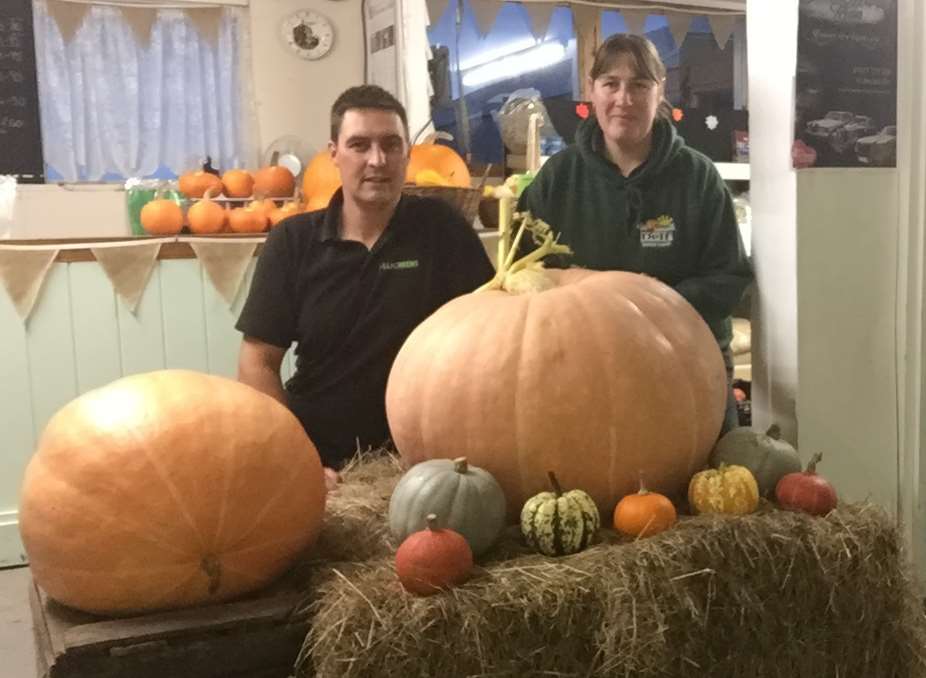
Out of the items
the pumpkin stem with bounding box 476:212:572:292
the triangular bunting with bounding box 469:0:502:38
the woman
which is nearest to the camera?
the pumpkin stem with bounding box 476:212:572:292

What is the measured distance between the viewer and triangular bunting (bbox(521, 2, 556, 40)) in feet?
15.5

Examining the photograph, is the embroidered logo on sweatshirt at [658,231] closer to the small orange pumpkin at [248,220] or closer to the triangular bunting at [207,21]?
the small orange pumpkin at [248,220]

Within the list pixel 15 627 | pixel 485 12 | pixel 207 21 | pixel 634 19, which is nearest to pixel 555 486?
pixel 15 627

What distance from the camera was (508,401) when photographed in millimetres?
1332

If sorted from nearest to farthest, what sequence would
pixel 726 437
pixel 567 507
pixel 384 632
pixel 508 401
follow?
pixel 384 632
pixel 567 507
pixel 508 401
pixel 726 437

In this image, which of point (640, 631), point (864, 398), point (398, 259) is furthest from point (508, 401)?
point (864, 398)

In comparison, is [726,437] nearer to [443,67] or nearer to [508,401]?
[508,401]

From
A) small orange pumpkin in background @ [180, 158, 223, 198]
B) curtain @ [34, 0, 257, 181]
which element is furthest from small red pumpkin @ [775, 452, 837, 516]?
curtain @ [34, 0, 257, 181]

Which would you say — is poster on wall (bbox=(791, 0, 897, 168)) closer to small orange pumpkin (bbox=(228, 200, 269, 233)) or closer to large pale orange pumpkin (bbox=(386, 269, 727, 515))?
large pale orange pumpkin (bbox=(386, 269, 727, 515))

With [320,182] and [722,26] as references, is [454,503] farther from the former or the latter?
[722,26]

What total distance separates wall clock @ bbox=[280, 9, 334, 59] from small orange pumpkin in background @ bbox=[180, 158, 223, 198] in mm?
847

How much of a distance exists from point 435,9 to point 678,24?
4.68ft

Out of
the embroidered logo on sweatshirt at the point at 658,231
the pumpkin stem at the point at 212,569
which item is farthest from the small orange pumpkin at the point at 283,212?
the pumpkin stem at the point at 212,569

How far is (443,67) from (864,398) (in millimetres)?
2823
